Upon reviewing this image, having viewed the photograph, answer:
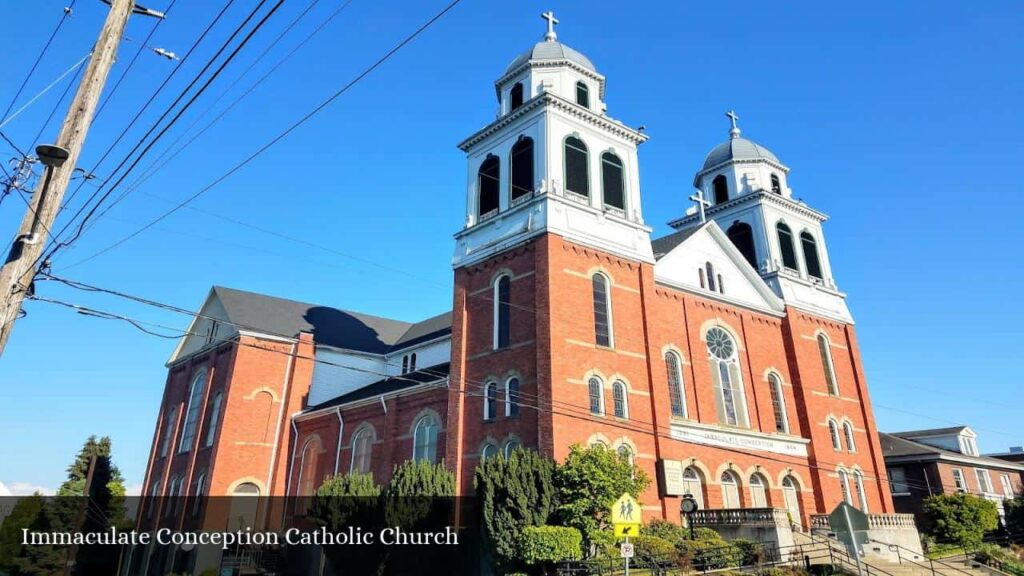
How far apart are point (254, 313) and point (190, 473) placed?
399 inches

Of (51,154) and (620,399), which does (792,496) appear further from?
(51,154)

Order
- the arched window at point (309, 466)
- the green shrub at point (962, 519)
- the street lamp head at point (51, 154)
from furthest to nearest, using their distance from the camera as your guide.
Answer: the arched window at point (309, 466)
the green shrub at point (962, 519)
the street lamp head at point (51, 154)

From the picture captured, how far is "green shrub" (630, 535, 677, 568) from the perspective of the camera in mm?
20188

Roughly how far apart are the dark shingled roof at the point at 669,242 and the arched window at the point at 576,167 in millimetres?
5216

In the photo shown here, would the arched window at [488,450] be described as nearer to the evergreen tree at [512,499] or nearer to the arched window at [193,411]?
the evergreen tree at [512,499]

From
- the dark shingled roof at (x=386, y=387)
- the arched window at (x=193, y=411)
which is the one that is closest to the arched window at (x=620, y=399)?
the dark shingled roof at (x=386, y=387)

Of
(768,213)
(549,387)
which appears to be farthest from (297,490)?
(768,213)

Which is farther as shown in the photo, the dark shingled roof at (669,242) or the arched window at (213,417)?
the arched window at (213,417)

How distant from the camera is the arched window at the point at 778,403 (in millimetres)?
32344

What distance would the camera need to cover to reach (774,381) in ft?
109

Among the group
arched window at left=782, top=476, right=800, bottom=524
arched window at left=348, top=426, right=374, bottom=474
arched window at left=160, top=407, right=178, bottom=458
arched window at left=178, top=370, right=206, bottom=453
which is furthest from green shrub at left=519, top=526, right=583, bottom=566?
arched window at left=160, top=407, right=178, bottom=458

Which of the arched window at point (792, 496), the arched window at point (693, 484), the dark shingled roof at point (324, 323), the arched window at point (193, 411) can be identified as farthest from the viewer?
the dark shingled roof at point (324, 323)

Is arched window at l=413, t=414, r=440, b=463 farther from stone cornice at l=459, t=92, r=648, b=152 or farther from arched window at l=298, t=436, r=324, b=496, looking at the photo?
stone cornice at l=459, t=92, r=648, b=152

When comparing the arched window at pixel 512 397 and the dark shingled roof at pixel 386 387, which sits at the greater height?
the dark shingled roof at pixel 386 387
